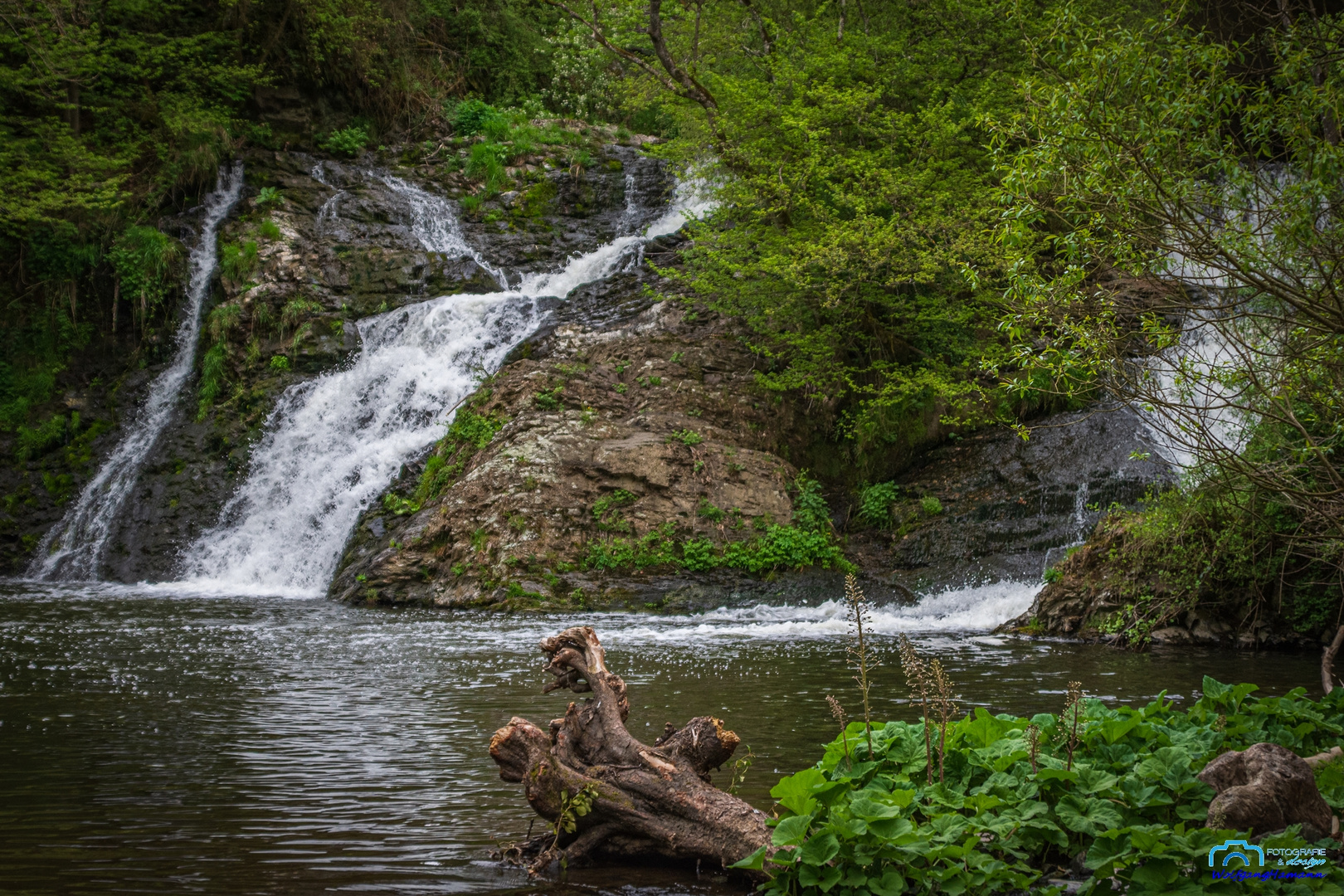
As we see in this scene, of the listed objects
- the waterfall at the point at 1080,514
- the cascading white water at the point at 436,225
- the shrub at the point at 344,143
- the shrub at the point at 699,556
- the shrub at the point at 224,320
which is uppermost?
the shrub at the point at 344,143

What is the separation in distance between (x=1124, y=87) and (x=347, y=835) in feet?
18.6

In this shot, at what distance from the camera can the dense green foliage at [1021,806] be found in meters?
3.28

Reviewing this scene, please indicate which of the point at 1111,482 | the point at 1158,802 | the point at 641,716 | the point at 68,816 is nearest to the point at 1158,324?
the point at 1158,802

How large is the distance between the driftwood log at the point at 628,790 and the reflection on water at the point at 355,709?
0.46 ft

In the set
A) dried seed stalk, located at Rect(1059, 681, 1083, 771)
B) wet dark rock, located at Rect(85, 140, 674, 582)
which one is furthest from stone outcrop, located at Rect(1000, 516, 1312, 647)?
wet dark rock, located at Rect(85, 140, 674, 582)

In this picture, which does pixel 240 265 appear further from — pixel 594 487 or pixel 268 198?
pixel 594 487

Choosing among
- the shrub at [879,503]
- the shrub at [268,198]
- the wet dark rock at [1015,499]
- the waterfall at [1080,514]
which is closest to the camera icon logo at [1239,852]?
the wet dark rock at [1015,499]

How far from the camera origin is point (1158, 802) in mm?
3701

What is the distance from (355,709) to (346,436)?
421 inches

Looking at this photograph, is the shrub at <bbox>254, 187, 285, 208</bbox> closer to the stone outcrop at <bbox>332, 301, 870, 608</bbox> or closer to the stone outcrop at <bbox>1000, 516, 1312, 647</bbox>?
the stone outcrop at <bbox>332, 301, 870, 608</bbox>

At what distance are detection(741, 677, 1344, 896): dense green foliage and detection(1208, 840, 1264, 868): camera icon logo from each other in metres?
0.03

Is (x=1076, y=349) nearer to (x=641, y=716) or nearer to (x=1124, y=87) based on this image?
(x=1124, y=87)

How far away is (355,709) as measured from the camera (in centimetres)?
713

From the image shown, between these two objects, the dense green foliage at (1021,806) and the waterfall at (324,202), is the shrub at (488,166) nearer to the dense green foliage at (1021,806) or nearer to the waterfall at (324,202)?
the waterfall at (324,202)
